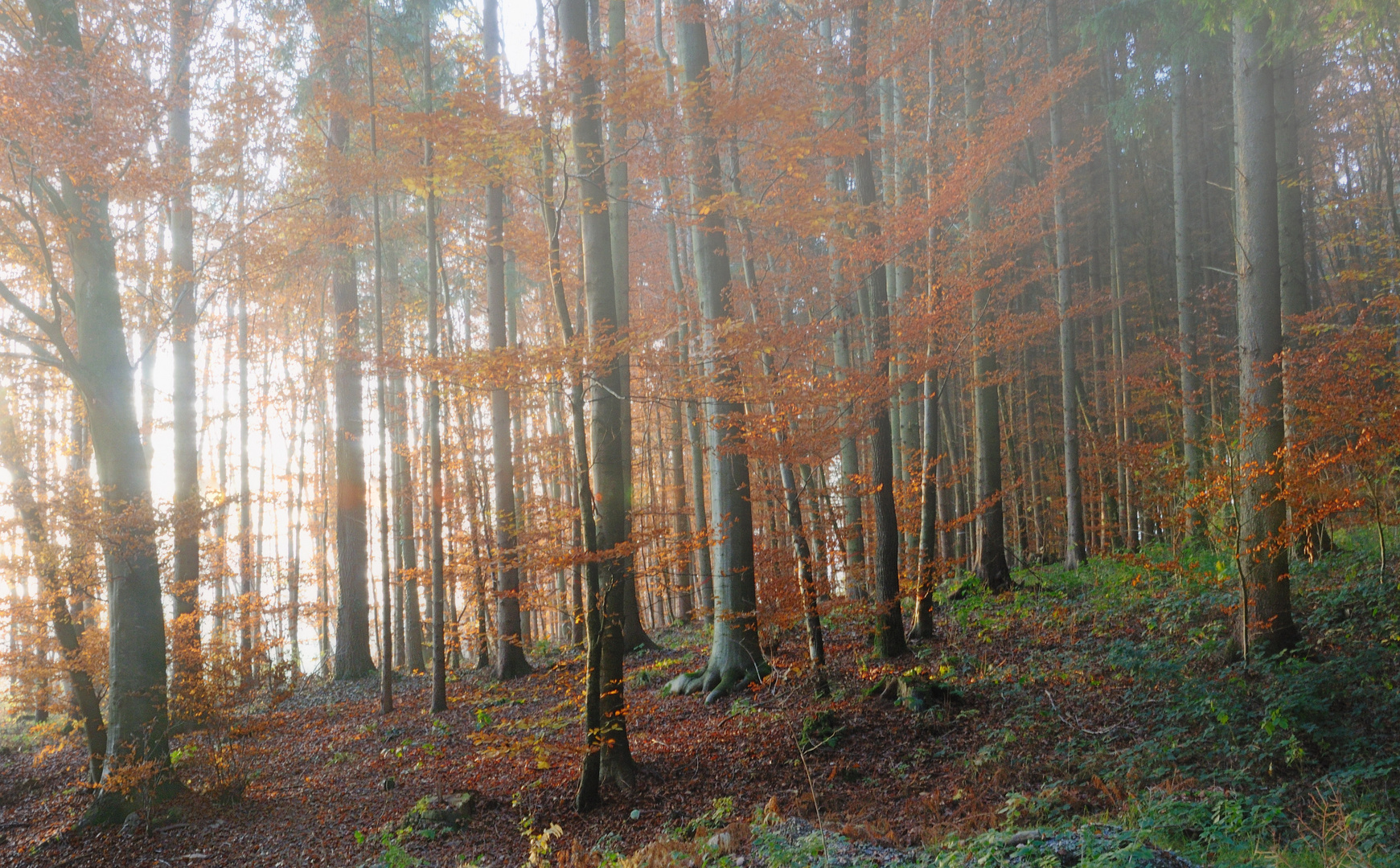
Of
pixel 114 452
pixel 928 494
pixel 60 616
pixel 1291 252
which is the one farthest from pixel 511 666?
pixel 1291 252

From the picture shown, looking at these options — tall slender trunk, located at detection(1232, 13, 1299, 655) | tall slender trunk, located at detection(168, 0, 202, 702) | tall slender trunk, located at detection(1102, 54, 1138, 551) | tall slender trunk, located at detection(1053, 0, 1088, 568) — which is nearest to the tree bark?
tall slender trunk, located at detection(1053, 0, 1088, 568)

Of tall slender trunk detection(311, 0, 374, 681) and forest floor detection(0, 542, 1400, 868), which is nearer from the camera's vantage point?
forest floor detection(0, 542, 1400, 868)

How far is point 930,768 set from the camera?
5930 mm

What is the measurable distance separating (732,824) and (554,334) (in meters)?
13.1

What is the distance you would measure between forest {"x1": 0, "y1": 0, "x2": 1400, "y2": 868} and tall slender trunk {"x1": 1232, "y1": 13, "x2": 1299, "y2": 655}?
0.03m

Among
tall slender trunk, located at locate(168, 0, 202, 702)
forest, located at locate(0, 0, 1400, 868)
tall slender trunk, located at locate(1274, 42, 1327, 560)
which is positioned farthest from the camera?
tall slender trunk, located at locate(1274, 42, 1327, 560)

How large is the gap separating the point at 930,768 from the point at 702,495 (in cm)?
592

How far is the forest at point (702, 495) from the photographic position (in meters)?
5.51

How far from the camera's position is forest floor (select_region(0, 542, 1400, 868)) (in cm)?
411

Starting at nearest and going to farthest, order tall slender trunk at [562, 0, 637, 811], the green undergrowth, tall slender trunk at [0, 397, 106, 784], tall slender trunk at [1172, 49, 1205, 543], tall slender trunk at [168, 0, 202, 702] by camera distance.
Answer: the green undergrowth, tall slender trunk at [562, 0, 637, 811], tall slender trunk at [0, 397, 106, 784], tall slender trunk at [168, 0, 202, 702], tall slender trunk at [1172, 49, 1205, 543]

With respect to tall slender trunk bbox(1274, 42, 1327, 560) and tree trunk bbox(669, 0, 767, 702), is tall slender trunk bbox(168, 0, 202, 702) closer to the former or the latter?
tree trunk bbox(669, 0, 767, 702)

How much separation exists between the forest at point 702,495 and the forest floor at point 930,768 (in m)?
0.05

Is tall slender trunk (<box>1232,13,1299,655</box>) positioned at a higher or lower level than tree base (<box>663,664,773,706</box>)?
higher

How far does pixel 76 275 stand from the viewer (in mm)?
6715
